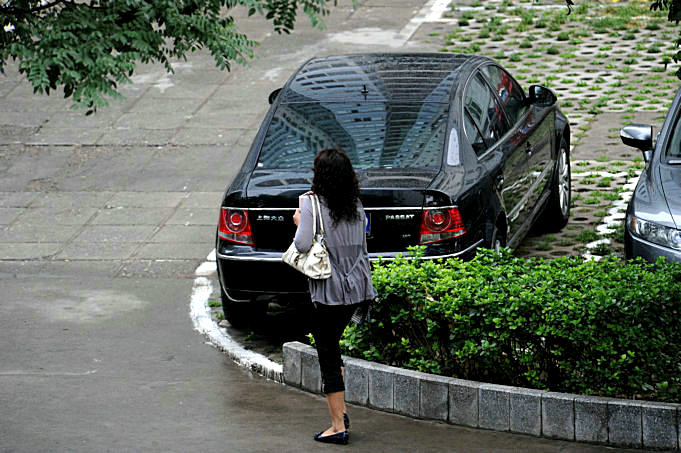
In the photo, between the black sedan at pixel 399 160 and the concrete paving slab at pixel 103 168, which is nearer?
the black sedan at pixel 399 160

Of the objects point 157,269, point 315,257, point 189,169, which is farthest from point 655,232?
point 189,169

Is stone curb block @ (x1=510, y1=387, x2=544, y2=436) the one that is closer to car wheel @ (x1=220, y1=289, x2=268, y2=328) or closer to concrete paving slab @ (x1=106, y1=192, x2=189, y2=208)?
car wheel @ (x1=220, y1=289, x2=268, y2=328)

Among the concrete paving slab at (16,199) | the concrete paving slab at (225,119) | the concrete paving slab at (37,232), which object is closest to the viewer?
the concrete paving slab at (37,232)

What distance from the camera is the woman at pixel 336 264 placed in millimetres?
6117

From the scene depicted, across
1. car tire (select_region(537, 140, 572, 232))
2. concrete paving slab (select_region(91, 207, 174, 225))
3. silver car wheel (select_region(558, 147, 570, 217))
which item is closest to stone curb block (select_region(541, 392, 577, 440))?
car tire (select_region(537, 140, 572, 232))

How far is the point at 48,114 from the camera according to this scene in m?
16.0

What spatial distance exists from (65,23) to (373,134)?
285cm

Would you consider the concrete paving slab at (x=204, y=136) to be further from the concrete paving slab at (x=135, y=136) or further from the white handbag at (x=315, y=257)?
the white handbag at (x=315, y=257)

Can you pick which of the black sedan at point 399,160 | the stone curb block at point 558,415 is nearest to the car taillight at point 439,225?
the black sedan at point 399,160

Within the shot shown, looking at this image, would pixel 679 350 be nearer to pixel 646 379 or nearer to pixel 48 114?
pixel 646 379

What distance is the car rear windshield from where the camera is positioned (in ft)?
27.0

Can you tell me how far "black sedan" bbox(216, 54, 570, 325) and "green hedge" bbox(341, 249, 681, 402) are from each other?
0.64m

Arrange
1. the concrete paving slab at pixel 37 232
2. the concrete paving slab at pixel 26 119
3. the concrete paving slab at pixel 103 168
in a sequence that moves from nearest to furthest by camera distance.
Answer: the concrete paving slab at pixel 37 232 < the concrete paving slab at pixel 103 168 < the concrete paving slab at pixel 26 119

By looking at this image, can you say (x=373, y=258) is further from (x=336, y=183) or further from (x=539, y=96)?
(x=539, y=96)
